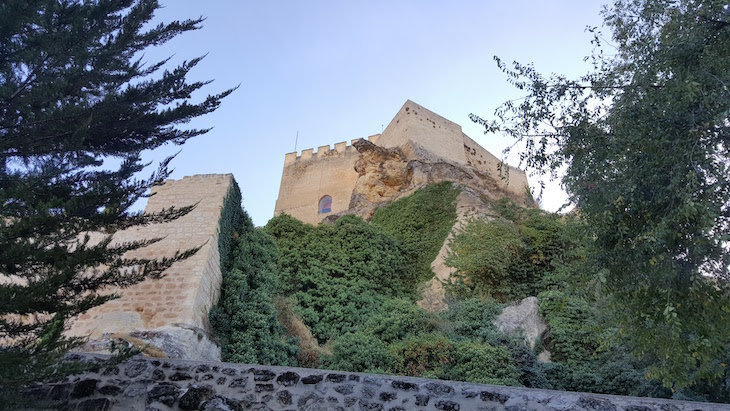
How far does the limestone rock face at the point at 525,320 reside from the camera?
10.6 m

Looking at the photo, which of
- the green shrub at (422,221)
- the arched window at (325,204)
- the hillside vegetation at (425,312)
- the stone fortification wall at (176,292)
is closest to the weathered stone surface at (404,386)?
the hillside vegetation at (425,312)

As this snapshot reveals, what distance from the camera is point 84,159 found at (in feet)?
18.6

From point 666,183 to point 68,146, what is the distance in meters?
6.12

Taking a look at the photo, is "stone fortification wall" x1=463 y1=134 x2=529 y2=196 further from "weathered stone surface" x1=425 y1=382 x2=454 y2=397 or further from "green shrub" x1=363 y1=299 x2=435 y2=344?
"weathered stone surface" x1=425 y1=382 x2=454 y2=397

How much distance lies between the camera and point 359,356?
9.49 metres

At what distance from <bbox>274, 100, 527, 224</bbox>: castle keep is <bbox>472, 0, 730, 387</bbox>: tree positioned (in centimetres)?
1552

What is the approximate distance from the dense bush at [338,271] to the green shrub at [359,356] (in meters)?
1.70

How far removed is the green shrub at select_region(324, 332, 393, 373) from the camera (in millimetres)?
9406

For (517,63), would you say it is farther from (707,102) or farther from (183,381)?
(183,381)

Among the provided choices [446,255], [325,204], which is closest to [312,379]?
[446,255]

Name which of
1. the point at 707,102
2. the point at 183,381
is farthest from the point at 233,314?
the point at 707,102

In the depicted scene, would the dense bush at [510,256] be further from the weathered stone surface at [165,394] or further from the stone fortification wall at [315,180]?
the stone fortification wall at [315,180]

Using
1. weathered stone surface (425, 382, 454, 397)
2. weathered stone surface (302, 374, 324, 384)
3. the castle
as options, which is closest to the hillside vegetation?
the castle

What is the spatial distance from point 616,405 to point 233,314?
22.2 feet
